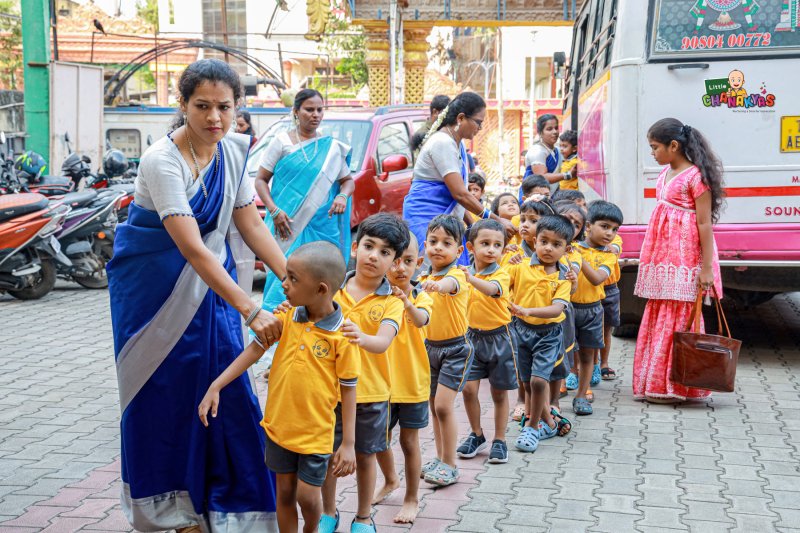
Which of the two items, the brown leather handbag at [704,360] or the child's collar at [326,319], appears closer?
the child's collar at [326,319]

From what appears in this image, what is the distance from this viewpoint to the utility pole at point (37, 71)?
41.8 ft

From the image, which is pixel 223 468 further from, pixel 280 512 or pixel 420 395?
pixel 420 395

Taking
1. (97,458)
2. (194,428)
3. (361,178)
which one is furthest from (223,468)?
(361,178)

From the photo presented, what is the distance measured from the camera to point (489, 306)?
4.66 metres

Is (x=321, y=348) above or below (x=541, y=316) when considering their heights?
above

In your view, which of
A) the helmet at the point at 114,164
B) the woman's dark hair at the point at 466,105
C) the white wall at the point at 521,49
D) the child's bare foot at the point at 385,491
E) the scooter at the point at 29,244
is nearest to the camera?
the child's bare foot at the point at 385,491

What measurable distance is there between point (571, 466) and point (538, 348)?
637mm

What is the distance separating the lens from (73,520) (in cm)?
395

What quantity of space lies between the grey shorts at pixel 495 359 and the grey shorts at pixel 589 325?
107 centimetres

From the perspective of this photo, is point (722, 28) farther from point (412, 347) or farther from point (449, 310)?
point (412, 347)

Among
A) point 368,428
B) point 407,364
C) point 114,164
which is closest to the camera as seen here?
point 368,428

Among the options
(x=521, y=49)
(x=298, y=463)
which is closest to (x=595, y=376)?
(x=298, y=463)

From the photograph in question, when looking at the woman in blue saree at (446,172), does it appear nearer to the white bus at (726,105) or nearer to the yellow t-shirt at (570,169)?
the white bus at (726,105)

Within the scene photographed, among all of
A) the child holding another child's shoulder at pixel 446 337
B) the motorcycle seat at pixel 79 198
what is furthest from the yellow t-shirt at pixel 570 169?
the child holding another child's shoulder at pixel 446 337
